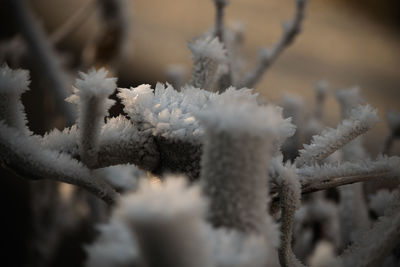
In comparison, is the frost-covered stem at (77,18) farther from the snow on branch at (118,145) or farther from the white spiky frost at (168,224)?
the white spiky frost at (168,224)

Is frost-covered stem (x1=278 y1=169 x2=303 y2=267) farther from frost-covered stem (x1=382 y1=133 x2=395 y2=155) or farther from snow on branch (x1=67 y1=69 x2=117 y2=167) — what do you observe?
frost-covered stem (x1=382 y1=133 x2=395 y2=155)

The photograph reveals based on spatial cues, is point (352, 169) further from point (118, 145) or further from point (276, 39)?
point (276, 39)

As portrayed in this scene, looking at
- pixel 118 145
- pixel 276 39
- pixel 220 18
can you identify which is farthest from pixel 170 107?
pixel 276 39

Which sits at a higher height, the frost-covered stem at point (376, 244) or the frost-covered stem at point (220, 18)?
the frost-covered stem at point (220, 18)

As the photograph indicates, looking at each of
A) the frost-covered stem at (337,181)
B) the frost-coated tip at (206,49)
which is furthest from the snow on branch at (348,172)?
the frost-coated tip at (206,49)

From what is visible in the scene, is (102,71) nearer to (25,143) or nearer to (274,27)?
(25,143)

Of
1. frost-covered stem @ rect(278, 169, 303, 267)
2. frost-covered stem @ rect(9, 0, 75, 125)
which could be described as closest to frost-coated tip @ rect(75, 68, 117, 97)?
frost-covered stem @ rect(278, 169, 303, 267)

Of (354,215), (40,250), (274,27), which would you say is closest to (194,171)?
(354,215)
